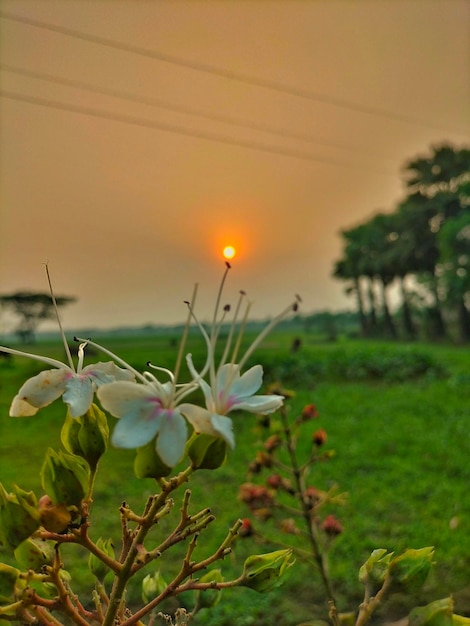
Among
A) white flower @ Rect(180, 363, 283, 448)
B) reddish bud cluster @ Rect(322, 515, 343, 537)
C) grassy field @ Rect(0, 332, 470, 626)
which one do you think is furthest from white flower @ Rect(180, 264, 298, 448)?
reddish bud cluster @ Rect(322, 515, 343, 537)

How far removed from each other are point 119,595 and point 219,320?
5.4 inches

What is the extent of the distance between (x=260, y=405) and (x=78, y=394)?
0.25 ft

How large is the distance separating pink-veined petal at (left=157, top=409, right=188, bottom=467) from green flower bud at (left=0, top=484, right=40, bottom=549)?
0.06 m

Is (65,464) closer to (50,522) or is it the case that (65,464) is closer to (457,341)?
(50,522)

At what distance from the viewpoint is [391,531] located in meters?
1.83

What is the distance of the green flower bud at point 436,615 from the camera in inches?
10.7

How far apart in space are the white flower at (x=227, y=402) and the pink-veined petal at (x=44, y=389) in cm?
6

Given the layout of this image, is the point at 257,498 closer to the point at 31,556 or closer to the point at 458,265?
the point at 31,556

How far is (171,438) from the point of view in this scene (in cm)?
23

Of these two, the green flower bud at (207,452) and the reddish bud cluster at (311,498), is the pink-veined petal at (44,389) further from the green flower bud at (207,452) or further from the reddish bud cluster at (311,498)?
the reddish bud cluster at (311,498)

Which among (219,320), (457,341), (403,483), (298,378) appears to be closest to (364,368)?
(298,378)

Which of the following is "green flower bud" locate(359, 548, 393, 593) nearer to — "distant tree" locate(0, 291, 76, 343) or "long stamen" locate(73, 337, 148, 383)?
"long stamen" locate(73, 337, 148, 383)

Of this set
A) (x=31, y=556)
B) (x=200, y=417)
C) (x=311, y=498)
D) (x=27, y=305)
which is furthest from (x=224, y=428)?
(x=27, y=305)

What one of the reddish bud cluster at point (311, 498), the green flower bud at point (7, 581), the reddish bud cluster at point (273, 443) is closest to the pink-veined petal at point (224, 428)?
the green flower bud at point (7, 581)
